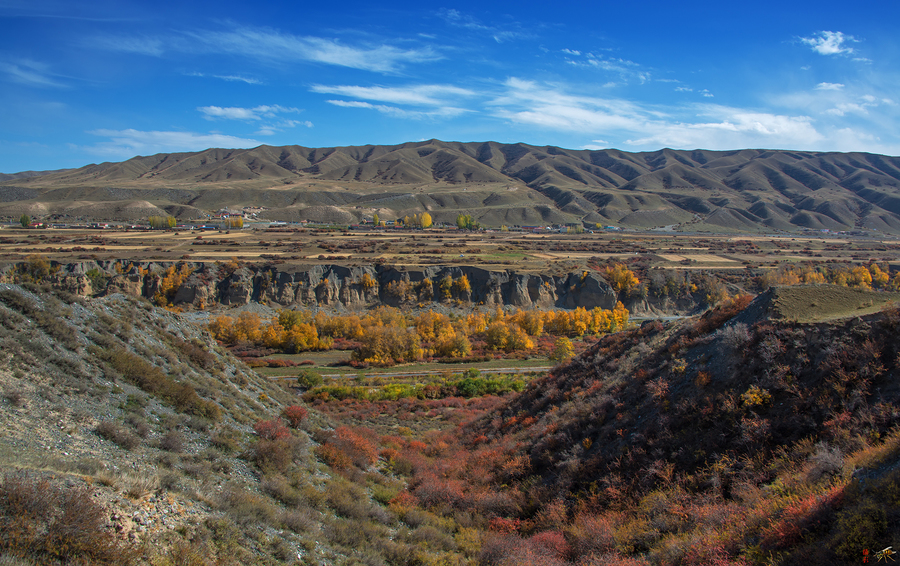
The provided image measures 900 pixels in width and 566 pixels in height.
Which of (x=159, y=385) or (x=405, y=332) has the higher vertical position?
(x=159, y=385)

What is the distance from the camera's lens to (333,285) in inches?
3302

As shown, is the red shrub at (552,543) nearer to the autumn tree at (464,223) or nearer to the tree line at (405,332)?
the tree line at (405,332)

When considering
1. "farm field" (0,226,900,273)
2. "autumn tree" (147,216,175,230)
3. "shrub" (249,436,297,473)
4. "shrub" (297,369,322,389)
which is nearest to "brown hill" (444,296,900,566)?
"shrub" (249,436,297,473)

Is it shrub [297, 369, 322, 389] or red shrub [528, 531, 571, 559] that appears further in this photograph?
shrub [297, 369, 322, 389]

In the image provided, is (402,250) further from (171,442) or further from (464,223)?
(171,442)

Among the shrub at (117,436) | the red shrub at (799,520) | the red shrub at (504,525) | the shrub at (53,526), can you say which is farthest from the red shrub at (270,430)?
the red shrub at (799,520)

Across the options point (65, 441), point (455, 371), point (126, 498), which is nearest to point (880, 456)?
point (126, 498)

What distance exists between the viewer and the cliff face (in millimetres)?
77438

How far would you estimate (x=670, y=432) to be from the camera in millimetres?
13328

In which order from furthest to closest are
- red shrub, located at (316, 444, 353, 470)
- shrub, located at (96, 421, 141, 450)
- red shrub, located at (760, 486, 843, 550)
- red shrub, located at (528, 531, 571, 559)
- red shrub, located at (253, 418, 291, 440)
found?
red shrub, located at (316, 444, 353, 470) < red shrub, located at (253, 418, 291, 440) < shrub, located at (96, 421, 141, 450) < red shrub, located at (528, 531, 571, 559) < red shrub, located at (760, 486, 843, 550)

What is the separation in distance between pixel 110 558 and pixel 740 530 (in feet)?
38.2

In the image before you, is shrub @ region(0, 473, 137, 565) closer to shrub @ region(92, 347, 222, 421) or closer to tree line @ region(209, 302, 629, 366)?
shrub @ region(92, 347, 222, 421)

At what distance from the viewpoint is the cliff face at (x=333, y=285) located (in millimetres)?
77438

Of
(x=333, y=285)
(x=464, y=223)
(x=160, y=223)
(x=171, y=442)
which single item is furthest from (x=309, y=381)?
(x=160, y=223)
